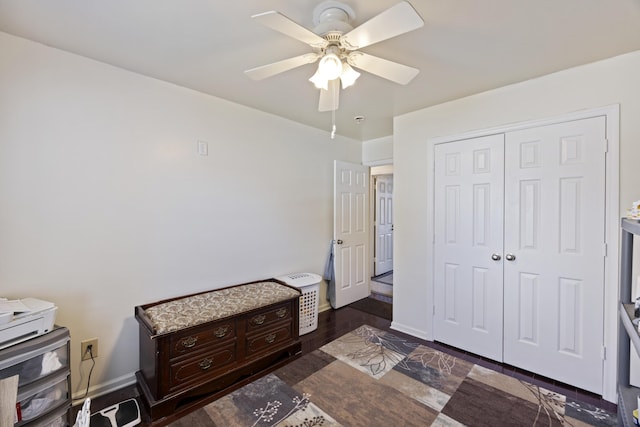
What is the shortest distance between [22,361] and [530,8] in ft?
10.2

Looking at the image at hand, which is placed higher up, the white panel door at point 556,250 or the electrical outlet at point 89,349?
the white panel door at point 556,250

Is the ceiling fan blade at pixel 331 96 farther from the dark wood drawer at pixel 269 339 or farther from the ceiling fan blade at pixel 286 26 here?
the dark wood drawer at pixel 269 339

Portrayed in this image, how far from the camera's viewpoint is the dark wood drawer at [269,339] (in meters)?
2.24

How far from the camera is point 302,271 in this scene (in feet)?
10.9

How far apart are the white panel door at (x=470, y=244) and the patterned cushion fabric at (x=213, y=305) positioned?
4.86ft

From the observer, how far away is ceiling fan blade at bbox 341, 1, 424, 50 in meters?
1.06

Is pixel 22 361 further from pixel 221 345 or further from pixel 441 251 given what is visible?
pixel 441 251

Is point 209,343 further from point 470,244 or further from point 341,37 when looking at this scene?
point 470,244

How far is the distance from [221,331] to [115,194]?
49.9 inches

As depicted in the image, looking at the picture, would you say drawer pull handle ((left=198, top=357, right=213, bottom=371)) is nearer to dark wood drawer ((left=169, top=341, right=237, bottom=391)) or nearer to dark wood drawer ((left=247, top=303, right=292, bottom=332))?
dark wood drawer ((left=169, top=341, right=237, bottom=391))

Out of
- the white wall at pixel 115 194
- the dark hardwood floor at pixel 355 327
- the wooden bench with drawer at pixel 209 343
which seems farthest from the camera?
the dark hardwood floor at pixel 355 327

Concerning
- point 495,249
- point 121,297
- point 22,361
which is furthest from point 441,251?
point 22,361

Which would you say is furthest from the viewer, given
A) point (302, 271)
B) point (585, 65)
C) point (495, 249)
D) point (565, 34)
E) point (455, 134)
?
point (302, 271)

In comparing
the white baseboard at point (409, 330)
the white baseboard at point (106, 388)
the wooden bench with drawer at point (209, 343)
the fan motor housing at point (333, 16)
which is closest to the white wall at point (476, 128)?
the white baseboard at point (409, 330)
